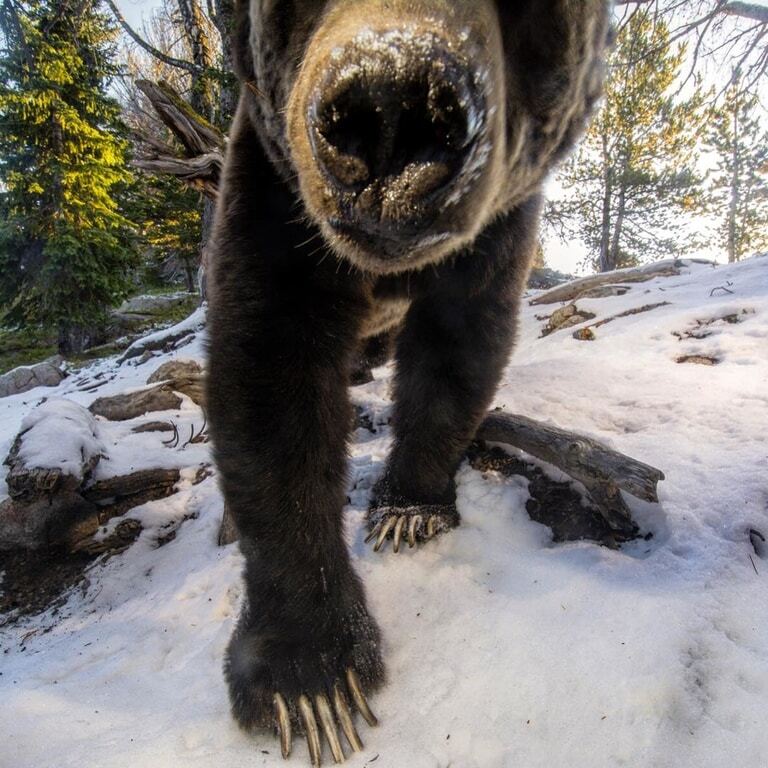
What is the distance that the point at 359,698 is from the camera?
4.71 ft

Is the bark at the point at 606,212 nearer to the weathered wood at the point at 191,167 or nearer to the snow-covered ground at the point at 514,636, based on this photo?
the weathered wood at the point at 191,167

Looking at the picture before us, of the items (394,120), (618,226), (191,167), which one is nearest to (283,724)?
(394,120)

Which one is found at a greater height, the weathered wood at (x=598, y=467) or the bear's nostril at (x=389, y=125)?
the bear's nostril at (x=389, y=125)

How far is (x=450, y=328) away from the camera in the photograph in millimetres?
2197

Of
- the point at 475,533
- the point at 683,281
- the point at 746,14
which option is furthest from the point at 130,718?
the point at 683,281

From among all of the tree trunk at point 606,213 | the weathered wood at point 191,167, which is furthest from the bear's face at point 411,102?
the tree trunk at point 606,213

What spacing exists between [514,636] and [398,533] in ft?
2.34

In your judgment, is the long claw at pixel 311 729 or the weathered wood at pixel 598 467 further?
the weathered wood at pixel 598 467

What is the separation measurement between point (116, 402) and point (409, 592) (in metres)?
3.74

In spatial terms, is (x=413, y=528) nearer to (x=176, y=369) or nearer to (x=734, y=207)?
(x=176, y=369)

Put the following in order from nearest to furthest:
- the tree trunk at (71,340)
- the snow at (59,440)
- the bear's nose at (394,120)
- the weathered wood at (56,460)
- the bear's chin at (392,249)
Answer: the bear's nose at (394,120) < the bear's chin at (392,249) < the weathered wood at (56,460) < the snow at (59,440) < the tree trunk at (71,340)

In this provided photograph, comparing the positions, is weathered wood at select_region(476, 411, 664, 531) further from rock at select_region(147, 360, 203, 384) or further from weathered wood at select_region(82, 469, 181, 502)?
rock at select_region(147, 360, 203, 384)

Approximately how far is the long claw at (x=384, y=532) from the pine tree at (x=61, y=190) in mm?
11078

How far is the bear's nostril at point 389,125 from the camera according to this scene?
3.06 feet
